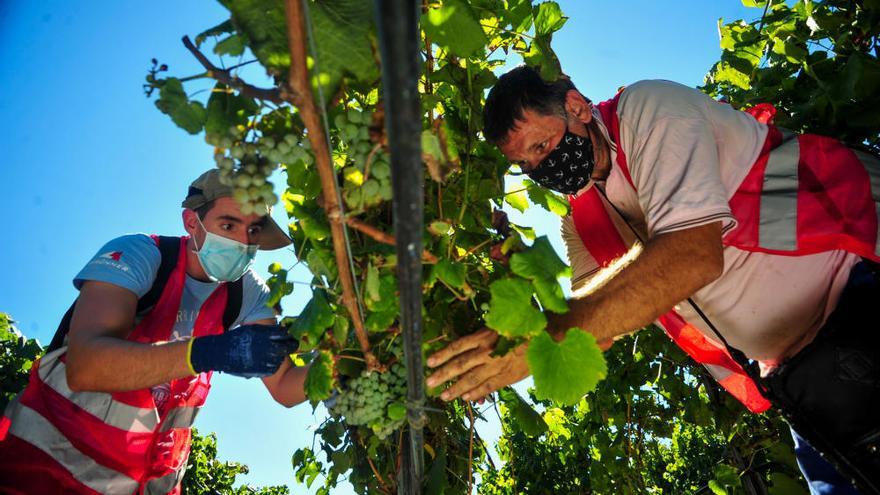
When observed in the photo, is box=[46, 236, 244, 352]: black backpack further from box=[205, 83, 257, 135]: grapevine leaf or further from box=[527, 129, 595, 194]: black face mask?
box=[527, 129, 595, 194]: black face mask

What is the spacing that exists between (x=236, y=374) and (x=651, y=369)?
13.4ft

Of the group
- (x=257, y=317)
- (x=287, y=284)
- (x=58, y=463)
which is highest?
(x=257, y=317)

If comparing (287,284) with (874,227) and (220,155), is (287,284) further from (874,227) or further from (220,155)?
(874,227)

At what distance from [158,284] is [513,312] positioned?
2004mm

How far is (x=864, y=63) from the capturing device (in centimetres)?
236

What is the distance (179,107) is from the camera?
116 centimetres

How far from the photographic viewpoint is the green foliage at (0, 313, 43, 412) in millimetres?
7492

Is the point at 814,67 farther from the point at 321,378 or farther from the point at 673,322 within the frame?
the point at 321,378

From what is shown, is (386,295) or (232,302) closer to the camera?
(386,295)

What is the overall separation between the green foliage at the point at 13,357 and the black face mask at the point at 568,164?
8142mm

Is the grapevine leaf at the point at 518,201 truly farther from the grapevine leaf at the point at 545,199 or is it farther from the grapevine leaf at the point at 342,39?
the grapevine leaf at the point at 342,39

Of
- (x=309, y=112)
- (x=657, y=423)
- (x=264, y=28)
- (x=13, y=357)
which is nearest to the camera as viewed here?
(x=309, y=112)

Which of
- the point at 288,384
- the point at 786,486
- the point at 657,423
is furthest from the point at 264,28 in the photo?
the point at 657,423

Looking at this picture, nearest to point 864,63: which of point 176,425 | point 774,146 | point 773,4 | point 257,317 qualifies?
point 774,146
